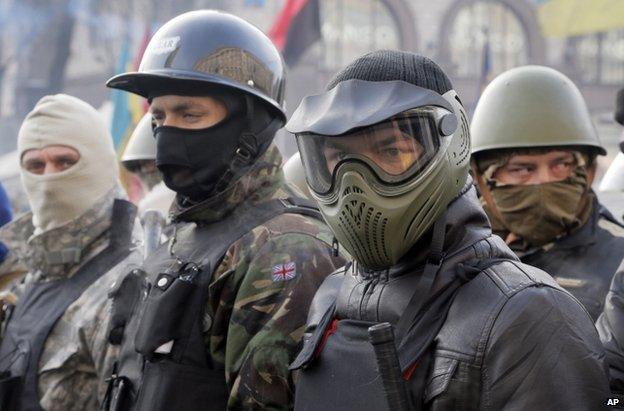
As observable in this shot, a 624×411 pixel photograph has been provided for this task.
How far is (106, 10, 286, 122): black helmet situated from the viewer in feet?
10.6

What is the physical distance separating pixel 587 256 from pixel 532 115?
0.66 meters

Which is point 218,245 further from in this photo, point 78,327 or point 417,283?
point 78,327

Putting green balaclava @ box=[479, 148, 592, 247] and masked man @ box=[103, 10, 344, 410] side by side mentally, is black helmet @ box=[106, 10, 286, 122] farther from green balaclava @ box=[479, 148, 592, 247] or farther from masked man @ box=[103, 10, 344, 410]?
green balaclava @ box=[479, 148, 592, 247]

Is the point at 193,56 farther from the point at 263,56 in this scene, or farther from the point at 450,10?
the point at 450,10

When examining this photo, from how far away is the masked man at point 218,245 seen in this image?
286cm

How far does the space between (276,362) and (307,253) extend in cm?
Result: 33

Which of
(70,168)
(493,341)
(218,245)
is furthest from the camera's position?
(70,168)

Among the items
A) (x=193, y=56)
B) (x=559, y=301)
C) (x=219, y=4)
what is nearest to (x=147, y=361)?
(x=193, y=56)

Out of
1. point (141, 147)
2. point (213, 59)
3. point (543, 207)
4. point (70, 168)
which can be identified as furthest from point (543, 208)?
point (141, 147)

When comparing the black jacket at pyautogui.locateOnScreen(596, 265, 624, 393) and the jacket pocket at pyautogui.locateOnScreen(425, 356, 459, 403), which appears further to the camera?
the black jacket at pyautogui.locateOnScreen(596, 265, 624, 393)

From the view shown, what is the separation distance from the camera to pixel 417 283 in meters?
2.22

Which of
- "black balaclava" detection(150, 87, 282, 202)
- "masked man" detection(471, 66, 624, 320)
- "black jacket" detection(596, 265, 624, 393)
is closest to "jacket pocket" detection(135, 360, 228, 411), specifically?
"black balaclava" detection(150, 87, 282, 202)

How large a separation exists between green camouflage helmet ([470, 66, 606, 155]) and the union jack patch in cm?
165

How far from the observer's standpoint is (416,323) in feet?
7.00
